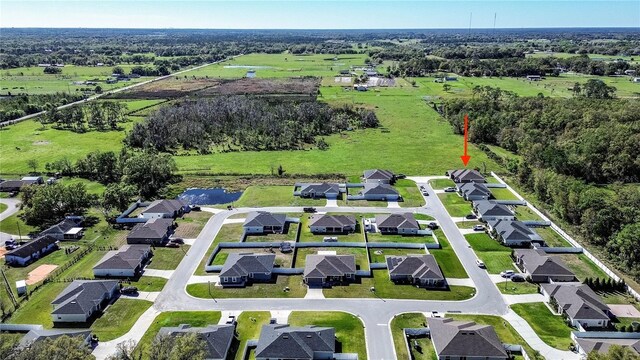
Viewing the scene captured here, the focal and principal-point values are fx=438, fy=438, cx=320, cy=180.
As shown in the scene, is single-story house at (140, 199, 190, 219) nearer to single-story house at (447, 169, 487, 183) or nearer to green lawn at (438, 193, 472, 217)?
green lawn at (438, 193, 472, 217)

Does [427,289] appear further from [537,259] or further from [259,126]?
[259,126]

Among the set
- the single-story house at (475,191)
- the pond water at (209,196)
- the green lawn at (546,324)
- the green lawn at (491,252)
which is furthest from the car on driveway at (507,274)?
the pond water at (209,196)

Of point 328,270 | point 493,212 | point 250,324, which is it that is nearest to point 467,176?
point 493,212

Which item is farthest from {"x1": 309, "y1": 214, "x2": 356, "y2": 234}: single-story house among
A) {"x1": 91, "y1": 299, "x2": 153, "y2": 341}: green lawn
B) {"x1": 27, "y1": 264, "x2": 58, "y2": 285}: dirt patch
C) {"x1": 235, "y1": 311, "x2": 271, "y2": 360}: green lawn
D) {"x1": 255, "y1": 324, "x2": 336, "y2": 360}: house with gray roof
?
{"x1": 27, "y1": 264, "x2": 58, "y2": 285}: dirt patch

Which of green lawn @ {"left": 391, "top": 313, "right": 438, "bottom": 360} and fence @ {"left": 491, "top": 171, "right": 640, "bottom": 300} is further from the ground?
fence @ {"left": 491, "top": 171, "right": 640, "bottom": 300}

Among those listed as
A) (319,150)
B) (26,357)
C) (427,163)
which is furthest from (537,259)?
(319,150)

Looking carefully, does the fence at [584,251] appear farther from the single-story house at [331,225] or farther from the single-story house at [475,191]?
the single-story house at [331,225]
